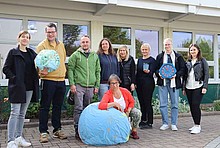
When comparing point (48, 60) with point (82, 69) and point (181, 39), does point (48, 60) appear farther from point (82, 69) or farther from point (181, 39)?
point (181, 39)

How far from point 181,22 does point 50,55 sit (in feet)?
21.8

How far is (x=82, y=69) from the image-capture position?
16.7ft

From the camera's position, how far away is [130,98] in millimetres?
5176

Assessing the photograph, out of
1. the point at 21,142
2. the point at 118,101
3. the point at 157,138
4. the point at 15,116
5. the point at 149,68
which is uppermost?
the point at 149,68

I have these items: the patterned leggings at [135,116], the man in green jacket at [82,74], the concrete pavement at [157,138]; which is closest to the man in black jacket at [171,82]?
the concrete pavement at [157,138]

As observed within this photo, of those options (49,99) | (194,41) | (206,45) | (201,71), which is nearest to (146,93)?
(201,71)

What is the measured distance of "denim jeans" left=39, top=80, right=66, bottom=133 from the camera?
189 inches

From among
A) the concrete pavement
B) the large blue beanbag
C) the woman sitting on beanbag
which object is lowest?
the concrete pavement

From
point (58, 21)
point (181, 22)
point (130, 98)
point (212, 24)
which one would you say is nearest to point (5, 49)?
point (58, 21)

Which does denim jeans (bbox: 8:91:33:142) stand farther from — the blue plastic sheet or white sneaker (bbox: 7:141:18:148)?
the blue plastic sheet

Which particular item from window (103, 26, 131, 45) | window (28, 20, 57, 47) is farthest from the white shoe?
window (103, 26, 131, 45)

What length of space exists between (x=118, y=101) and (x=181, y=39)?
20.1 ft

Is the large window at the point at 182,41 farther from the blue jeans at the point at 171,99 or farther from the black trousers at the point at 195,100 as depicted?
the black trousers at the point at 195,100

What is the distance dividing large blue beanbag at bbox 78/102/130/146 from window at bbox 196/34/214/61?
7023mm
